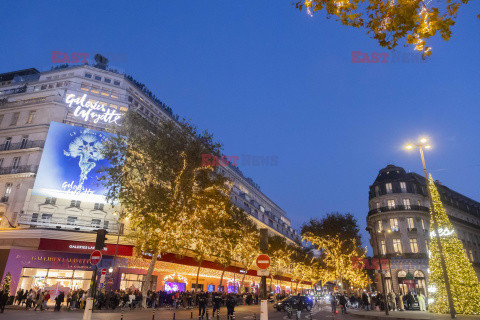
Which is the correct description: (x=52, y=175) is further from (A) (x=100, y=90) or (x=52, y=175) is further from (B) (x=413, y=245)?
(B) (x=413, y=245)

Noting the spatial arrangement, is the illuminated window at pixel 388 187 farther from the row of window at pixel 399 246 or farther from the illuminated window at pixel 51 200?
the illuminated window at pixel 51 200

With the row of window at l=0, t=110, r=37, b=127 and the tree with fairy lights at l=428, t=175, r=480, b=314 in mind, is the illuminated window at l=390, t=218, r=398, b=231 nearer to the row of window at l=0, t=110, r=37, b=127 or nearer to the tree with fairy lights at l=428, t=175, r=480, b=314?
the tree with fairy lights at l=428, t=175, r=480, b=314

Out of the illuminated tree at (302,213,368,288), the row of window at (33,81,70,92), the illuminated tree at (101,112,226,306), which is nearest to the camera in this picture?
the illuminated tree at (101,112,226,306)

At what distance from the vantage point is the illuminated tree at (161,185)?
24.3 m

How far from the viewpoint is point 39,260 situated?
25969 millimetres

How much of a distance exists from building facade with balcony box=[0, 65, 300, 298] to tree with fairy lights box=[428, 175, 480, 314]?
19.4 meters

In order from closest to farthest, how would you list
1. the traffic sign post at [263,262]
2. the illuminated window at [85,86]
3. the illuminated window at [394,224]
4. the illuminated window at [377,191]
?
the traffic sign post at [263,262] < the illuminated window at [85,86] < the illuminated window at [394,224] < the illuminated window at [377,191]

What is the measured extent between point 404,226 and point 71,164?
47.2m

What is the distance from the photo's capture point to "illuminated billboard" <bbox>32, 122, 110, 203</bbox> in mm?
28703

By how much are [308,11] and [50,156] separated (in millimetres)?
30707

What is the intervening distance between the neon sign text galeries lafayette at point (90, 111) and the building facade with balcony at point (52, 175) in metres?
0.11

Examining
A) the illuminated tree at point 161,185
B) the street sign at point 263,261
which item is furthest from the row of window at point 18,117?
the street sign at point 263,261

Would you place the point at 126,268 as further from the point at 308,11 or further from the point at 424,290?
the point at 424,290

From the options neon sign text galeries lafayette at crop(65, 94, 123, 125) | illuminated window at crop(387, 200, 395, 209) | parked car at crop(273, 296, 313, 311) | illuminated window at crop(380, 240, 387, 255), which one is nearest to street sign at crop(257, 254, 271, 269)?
parked car at crop(273, 296, 313, 311)
